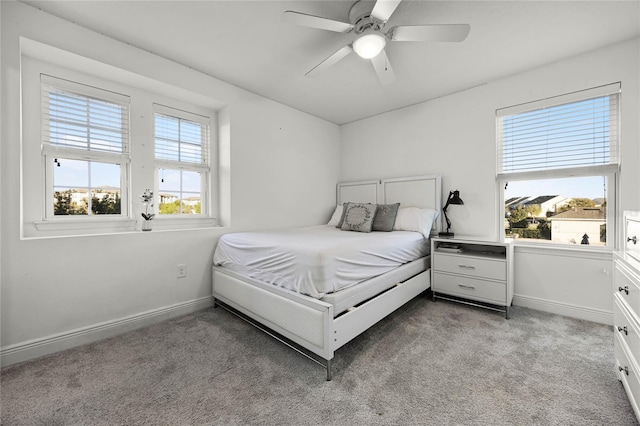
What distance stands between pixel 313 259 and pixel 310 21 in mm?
1519

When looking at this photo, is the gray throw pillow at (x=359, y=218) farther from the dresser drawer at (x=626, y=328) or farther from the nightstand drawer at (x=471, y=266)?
the dresser drawer at (x=626, y=328)

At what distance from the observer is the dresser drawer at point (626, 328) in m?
1.16

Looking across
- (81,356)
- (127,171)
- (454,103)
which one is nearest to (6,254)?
(81,356)

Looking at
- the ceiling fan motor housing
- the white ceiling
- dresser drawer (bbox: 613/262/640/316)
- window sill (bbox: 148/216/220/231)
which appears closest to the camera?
dresser drawer (bbox: 613/262/640/316)

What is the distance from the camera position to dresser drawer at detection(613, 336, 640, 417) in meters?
1.16

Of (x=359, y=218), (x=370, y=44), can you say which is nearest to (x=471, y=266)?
(x=359, y=218)

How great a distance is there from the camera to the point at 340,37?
2104 millimetres

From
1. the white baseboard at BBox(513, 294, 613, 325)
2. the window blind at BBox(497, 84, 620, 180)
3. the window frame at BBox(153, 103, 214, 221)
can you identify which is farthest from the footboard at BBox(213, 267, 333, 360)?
the window blind at BBox(497, 84, 620, 180)

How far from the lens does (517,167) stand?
2.81 metres

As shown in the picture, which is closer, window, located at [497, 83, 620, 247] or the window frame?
window, located at [497, 83, 620, 247]

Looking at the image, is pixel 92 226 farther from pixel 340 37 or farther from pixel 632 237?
pixel 632 237

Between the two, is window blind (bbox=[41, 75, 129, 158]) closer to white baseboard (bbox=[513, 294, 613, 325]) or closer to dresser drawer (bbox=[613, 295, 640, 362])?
dresser drawer (bbox=[613, 295, 640, 362])

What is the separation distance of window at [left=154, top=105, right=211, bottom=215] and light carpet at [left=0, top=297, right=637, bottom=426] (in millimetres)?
1338

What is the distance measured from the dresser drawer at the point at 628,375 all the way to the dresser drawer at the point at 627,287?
27 cm
